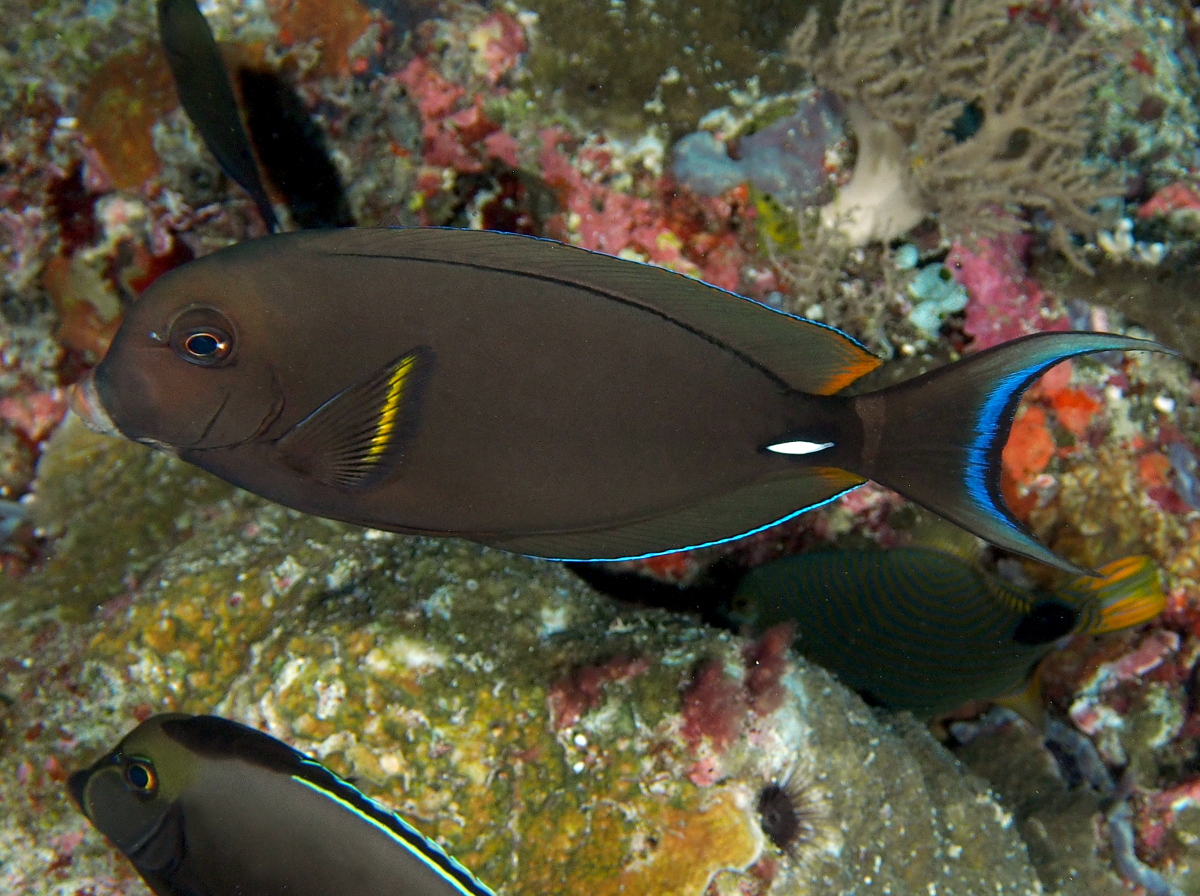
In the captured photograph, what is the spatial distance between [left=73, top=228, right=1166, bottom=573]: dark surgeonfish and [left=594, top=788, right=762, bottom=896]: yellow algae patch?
1.03 m

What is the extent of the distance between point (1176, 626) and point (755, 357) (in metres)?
3.35

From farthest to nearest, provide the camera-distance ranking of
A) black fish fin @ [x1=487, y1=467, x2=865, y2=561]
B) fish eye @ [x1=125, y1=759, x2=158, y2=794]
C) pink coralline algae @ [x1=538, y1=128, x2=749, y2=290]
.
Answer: pink coralline algae @ [x1=538, y1=128, x2=749, y2=290] → fish eye @ [x1=125, y1=759, x2=158, y2=794] → black fish fin @ [x1=487, y1=467, x2=865, y2=561]

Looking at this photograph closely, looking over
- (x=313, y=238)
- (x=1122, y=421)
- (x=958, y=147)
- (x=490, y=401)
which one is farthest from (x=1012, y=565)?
(x=313, y=238)

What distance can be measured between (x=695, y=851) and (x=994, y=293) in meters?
2.79

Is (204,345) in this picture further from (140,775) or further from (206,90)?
(206,90)

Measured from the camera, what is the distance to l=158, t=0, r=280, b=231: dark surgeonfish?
2594mm

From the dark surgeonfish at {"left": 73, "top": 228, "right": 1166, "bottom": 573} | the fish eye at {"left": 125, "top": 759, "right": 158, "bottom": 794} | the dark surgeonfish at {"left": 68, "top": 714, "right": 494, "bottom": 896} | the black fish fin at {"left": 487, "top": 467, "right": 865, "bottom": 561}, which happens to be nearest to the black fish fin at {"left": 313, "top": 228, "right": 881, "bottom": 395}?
the dark surgeonfish at {"left": 73, "top": 228, "right": 1166, "bottom": 573}

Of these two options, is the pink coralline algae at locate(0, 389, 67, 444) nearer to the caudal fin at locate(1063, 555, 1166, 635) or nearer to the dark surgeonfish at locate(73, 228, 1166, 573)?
the dark surgeonfish at locate(73, 228, 1166, 573)

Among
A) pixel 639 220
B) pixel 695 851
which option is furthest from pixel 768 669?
pixel 639 220

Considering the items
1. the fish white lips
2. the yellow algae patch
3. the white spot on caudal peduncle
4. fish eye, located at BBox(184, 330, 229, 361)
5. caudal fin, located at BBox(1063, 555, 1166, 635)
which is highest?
fish eye, located at BBox(184, 330, 229, 361)

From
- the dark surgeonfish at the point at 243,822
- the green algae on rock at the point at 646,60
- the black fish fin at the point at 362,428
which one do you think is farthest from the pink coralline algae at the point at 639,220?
the dark surgeonfish at the point at 243,822

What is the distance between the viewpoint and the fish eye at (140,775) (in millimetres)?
2010

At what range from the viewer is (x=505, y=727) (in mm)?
2531

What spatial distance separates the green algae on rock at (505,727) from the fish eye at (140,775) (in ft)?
2.03
